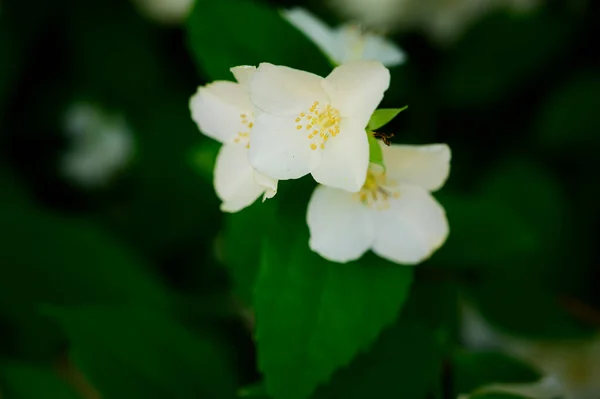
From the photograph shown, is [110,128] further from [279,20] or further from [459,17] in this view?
[279,20]

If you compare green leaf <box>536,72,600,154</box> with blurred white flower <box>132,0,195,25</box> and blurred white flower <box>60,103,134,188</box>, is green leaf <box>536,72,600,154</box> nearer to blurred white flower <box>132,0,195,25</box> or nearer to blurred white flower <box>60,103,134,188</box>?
blurred white flower <box>132,0,195,25</box>

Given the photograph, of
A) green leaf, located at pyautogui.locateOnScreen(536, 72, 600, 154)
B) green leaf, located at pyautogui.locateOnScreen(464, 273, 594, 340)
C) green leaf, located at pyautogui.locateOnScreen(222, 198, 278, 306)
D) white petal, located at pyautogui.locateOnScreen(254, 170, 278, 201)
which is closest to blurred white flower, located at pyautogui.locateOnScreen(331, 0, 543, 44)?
green leaf, located at pyautogui.locateOnScreen(536, 72, 600, 154)

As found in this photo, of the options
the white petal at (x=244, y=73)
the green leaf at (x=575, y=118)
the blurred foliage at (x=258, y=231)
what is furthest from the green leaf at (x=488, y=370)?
the green leaf at (x=575, y=118)

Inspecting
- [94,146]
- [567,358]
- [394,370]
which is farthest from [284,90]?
[94,146]

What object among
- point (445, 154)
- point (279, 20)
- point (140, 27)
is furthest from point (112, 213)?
point (445, 154)

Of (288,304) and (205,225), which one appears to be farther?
(205,225)

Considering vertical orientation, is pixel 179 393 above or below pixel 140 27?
above
